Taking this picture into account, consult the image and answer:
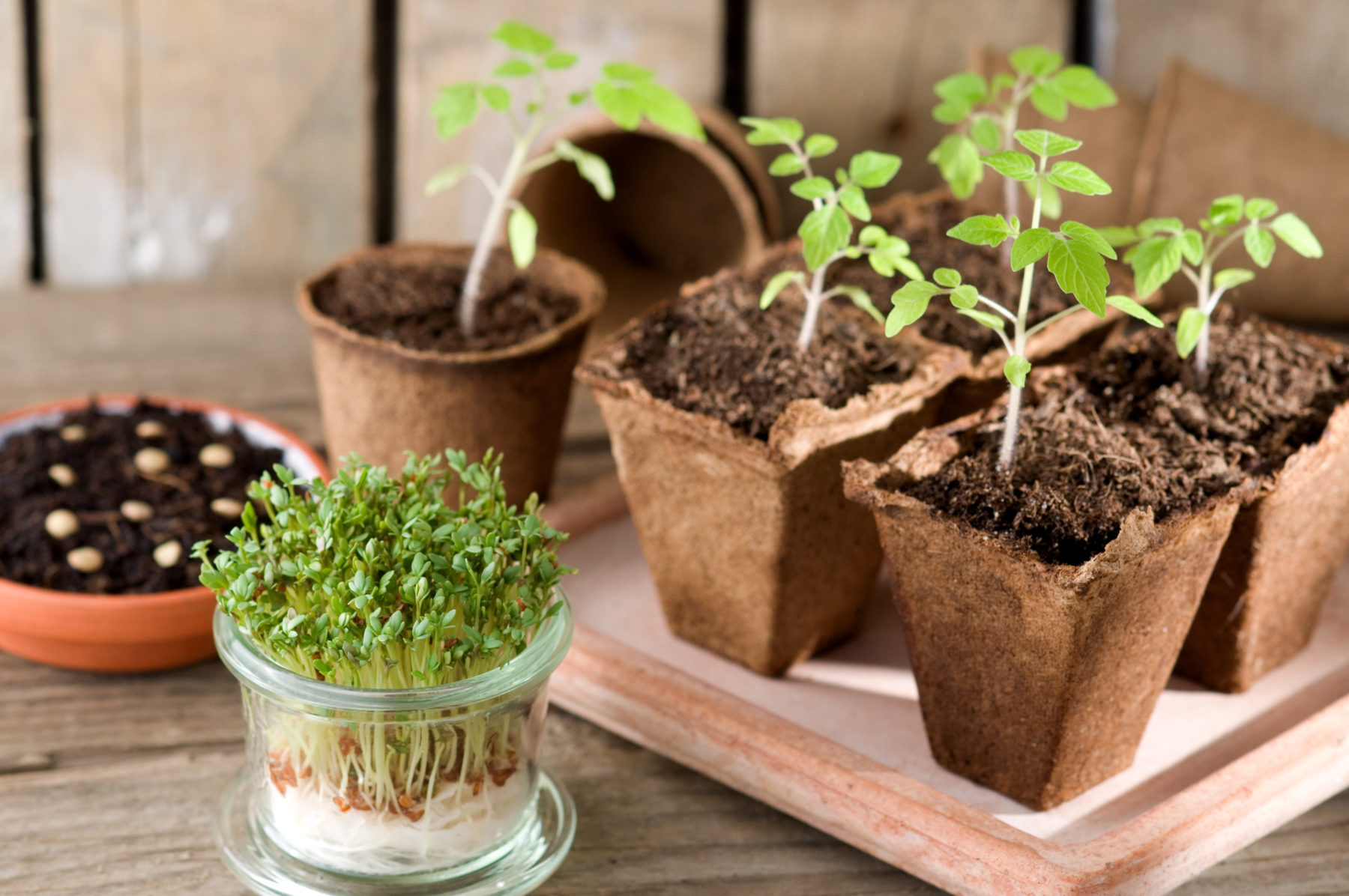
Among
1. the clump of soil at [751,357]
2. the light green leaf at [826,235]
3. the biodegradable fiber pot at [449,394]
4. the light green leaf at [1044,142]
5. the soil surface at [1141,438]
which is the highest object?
the light green leaf at [1044,142]

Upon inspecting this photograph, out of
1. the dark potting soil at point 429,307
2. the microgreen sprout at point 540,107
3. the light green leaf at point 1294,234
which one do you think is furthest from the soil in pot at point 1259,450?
the dark potting soil at point 429,307

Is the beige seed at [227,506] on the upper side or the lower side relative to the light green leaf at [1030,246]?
lower

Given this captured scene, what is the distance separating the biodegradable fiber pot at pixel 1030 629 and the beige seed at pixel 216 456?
60 cm

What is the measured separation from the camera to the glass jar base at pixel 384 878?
2.87 feet

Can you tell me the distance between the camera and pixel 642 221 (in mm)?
1840

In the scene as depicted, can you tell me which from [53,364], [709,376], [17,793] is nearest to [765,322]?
[709,376]

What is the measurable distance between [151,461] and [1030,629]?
0.74 metres

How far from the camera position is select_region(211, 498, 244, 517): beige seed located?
1.17 meters

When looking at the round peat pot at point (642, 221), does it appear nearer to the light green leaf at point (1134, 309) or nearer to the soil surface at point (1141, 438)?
the soil surface at point (1141, 438)

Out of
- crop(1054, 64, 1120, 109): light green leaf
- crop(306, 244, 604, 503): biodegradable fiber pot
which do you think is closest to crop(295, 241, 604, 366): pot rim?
crop(306, 244, 604, 503): biodegradable fiber pot

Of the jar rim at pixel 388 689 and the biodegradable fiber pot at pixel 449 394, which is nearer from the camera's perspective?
the jar rim at pixel 388 689

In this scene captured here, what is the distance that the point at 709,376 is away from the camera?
1.06 metres

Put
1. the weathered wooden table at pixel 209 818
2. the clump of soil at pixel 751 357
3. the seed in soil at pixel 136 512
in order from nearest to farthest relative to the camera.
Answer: the weathered wooden table at pixel 209 818
the clump of soil at pixel 751 357
the seed in soil at pixel 136 512

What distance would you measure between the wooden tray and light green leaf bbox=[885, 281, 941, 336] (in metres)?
0.29
